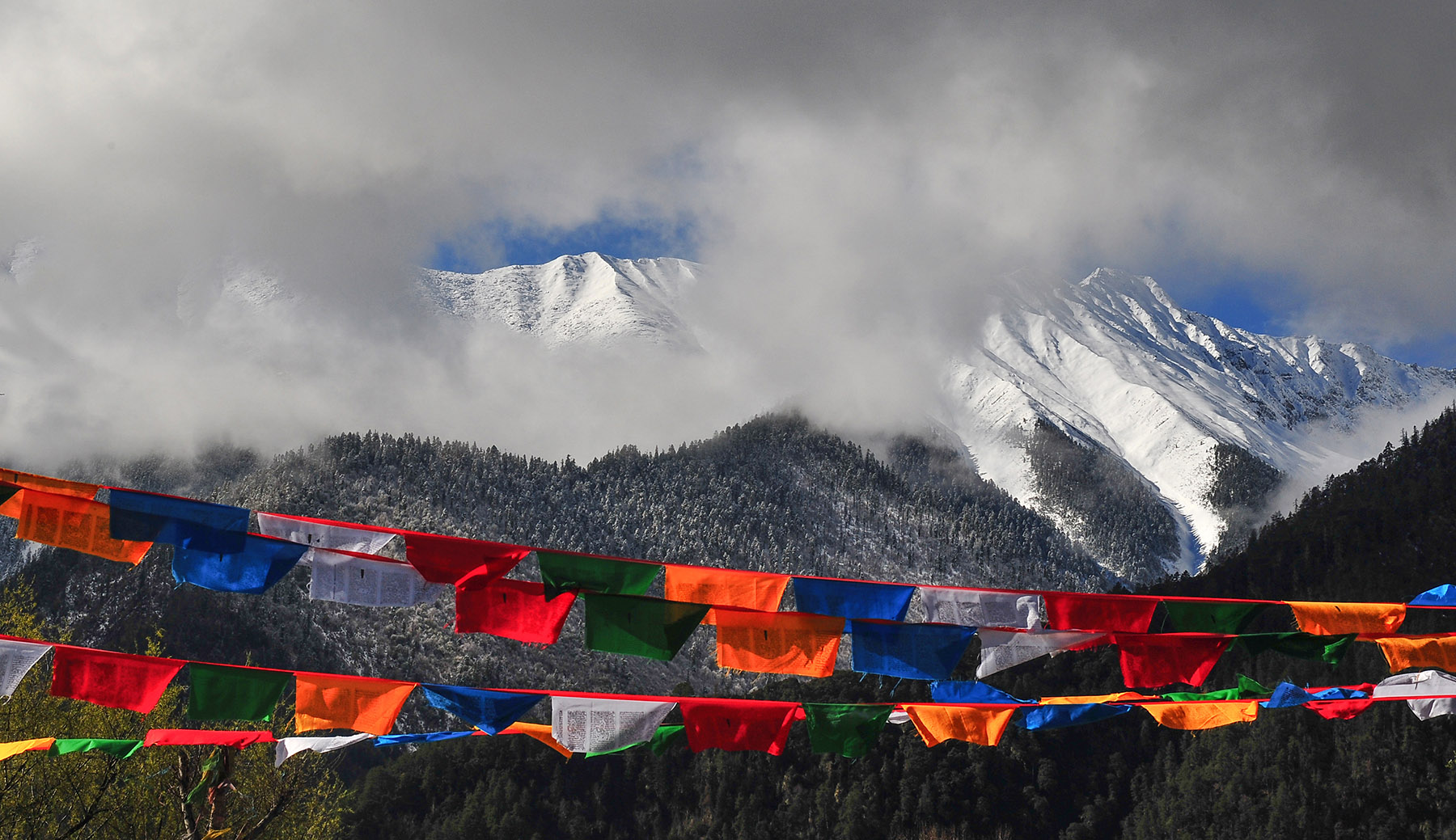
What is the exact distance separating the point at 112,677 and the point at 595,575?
697 cm

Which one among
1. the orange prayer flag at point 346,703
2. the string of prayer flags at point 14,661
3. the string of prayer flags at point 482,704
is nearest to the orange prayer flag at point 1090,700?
the string of prayer flags at point 482,704

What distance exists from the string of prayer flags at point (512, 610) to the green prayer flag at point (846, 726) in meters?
4.72

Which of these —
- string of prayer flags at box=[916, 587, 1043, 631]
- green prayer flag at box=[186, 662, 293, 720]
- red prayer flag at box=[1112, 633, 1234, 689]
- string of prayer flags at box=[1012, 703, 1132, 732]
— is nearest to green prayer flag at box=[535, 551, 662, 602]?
string of prayer flags at box=[916, 587, 1043, 631]

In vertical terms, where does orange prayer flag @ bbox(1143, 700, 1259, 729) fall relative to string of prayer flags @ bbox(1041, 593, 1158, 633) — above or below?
below

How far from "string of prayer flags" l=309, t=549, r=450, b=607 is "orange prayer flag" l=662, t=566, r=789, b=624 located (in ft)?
10.1

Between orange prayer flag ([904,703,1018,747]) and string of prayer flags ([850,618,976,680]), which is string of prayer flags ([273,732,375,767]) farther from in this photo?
orange prayer flag ([904,703,1018,747])

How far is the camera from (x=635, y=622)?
14.2 meters

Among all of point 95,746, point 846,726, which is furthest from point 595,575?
point 95,746

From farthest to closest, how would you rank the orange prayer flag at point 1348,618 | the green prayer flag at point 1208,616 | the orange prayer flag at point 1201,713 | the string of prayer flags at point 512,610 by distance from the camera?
the orange prayer flag at point 1201,713 < the orange prayer flag at point 1348,618 < the green prayer flag at point 1208,616 < the string of prayer flags at point 512,610

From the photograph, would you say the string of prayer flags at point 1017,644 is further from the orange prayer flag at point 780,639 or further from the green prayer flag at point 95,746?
the green prayer flag at point 95,746

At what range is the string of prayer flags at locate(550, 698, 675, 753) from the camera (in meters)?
15.3

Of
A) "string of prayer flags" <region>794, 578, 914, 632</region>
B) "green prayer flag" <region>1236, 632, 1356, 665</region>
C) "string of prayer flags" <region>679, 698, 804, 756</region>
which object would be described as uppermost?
"string of prayer flags" <region>794, 578, 914, 632</region>

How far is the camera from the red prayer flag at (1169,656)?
16.4 metres

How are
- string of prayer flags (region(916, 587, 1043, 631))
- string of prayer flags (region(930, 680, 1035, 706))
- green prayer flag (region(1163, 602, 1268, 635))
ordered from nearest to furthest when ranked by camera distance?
string of prayer flags (region(916, 587, 1043, 631)), green prayer flag (region(1163, 602, 1268, 635)), string of prayer flags (region(930, 680, 1035, 706))
